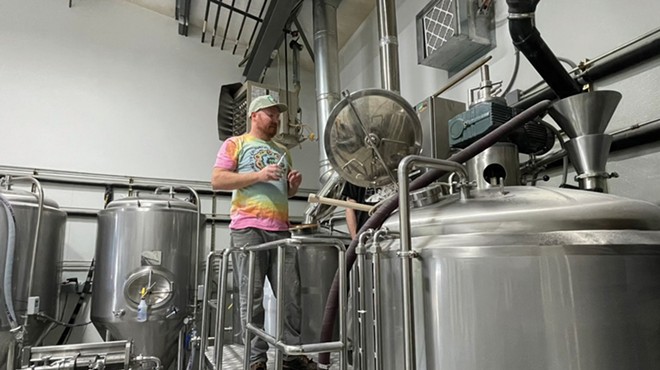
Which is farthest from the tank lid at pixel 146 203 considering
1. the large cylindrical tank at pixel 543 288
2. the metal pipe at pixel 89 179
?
the large cylindrical tank at pixel 543 288

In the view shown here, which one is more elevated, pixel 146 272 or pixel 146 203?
pixel 146 203

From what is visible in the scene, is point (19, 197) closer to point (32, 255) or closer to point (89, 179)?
point (32, 255)

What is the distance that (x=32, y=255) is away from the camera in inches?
106

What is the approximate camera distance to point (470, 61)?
2566 millimetres

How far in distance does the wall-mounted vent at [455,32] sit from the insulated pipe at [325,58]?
120 centimetres

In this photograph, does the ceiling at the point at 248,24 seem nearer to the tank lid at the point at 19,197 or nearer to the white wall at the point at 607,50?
the white wall at the point at 607,50

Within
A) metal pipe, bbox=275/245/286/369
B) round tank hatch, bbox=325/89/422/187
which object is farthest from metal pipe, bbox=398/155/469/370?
round tank hatch, bbox=325/89/422/187

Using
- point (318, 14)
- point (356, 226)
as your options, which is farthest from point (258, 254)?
point (318, 14)

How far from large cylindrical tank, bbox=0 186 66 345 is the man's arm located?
160cm

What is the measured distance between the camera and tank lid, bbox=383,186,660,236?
0.93 m

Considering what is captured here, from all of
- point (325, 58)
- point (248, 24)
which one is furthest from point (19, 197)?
point (248, 24)

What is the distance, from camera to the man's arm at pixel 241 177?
1847 mm

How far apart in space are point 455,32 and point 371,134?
3.85ft

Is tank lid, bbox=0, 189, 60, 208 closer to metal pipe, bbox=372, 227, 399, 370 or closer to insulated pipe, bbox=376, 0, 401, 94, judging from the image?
insulated pipe, bbox=376, 0, 401, 94
